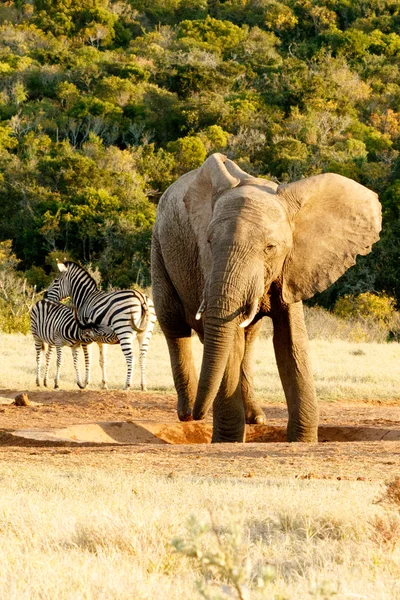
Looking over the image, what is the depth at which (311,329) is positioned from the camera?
2567 centimetres

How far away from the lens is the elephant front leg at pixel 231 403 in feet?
31.2

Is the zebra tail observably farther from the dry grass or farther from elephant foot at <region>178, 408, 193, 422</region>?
the dry grass

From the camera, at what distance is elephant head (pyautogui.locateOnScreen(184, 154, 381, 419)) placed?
9031 millimetres

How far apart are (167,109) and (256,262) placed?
41730 millimetres

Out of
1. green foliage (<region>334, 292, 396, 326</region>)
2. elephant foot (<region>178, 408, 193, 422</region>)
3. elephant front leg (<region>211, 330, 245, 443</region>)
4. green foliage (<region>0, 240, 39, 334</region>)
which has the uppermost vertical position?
green foliage (<region>334, 292, 396, 326</region>)

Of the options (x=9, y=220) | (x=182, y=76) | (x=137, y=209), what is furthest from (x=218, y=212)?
(x=182, y=76)

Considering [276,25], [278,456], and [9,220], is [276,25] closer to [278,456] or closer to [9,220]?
[9,220]

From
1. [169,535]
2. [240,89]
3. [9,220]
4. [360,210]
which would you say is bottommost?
[169,535]

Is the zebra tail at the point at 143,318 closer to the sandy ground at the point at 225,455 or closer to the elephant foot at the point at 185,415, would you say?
the sandy ground at the point at 225,455

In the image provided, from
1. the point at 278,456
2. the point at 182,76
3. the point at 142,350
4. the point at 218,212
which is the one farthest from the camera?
the point at 182,76

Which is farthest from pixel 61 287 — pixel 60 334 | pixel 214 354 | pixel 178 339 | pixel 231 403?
pixel 214 354

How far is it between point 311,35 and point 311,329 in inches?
1720

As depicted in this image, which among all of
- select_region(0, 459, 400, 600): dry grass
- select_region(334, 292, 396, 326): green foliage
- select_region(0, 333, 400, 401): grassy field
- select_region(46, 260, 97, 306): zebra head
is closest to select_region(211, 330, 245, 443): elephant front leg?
select_region(0, 459, 400, 600): dry grass

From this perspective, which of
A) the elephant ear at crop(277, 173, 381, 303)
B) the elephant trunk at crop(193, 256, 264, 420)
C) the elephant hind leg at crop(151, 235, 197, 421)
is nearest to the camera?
the elephant trunk at crop(193, 256, 264, 420)
